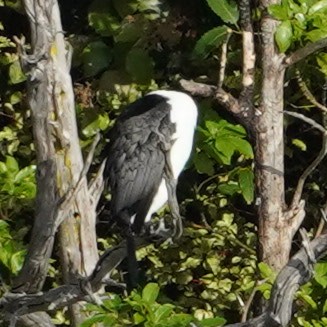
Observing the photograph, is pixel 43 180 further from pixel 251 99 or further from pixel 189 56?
pixel 189 56

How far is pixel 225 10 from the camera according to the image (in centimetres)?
335

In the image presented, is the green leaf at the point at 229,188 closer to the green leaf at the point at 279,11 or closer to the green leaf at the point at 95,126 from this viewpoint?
the green leaf at the point at 95,126

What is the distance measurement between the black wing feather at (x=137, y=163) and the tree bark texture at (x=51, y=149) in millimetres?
92

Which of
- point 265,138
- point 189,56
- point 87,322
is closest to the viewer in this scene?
point 87,322

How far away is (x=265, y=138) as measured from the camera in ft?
10.9

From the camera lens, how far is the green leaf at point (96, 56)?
12.7ft

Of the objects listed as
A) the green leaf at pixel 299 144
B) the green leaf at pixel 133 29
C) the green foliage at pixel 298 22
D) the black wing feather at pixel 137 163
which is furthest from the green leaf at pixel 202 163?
the green foliage at pixel 298 22

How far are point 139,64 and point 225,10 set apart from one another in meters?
0.52

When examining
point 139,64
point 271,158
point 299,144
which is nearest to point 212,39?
point 271,158

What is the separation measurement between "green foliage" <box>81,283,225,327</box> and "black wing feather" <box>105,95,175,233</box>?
0.45 m

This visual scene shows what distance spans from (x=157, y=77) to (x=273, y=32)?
77 centimetres

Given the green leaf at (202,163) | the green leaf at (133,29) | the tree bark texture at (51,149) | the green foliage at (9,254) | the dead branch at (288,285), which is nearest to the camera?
the dead branch at (288,285)

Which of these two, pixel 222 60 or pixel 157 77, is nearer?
pixel 222 60

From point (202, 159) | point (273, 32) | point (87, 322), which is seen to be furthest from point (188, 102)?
point (87, 322)
